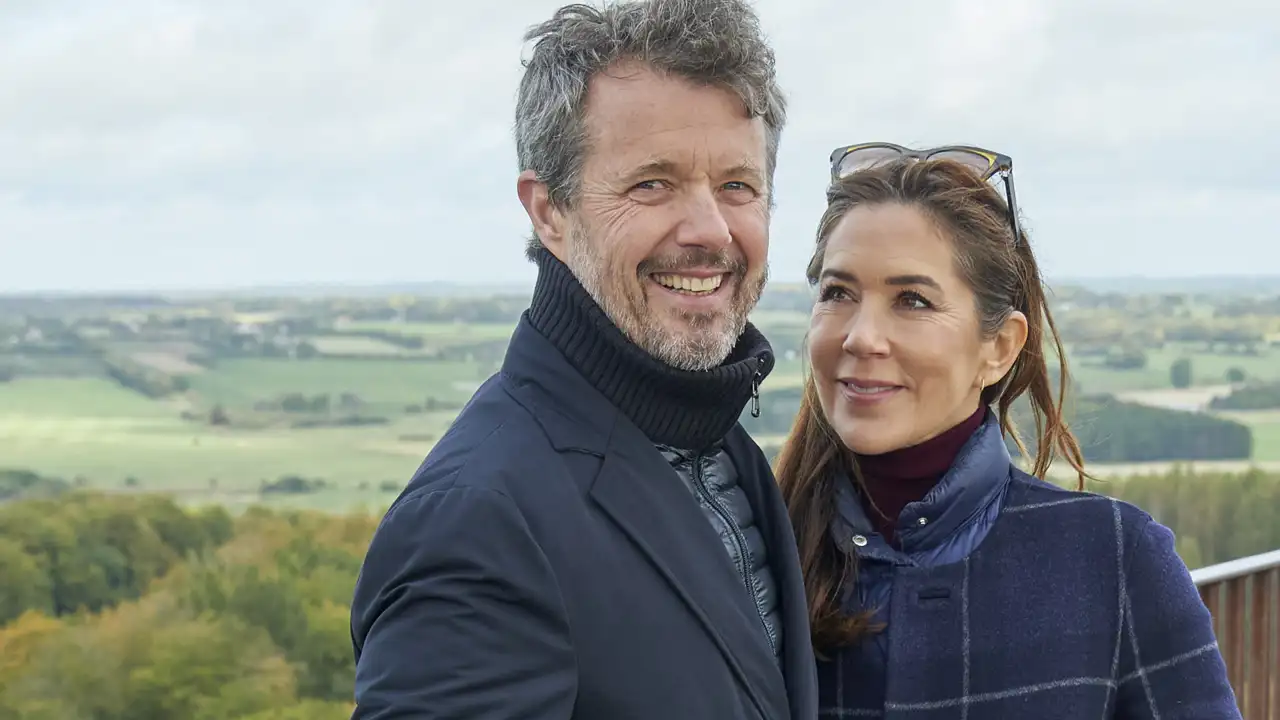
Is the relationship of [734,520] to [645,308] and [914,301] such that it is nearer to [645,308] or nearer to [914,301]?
[645,308]

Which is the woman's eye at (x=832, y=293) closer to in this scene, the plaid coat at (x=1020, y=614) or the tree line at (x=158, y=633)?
the plaid coat at (x=1020, y=614)

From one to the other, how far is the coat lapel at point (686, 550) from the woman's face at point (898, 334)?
1.66 ft

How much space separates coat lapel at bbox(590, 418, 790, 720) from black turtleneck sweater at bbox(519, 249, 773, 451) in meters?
0.04

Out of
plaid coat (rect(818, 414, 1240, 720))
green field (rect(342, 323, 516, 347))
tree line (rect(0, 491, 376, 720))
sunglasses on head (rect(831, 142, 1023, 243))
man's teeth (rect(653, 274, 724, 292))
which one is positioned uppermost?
sunglasses on head (rect(831, 142, 1023, 243))

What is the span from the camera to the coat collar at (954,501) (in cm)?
192

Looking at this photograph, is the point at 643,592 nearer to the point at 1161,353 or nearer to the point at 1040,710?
the point at 1040,710

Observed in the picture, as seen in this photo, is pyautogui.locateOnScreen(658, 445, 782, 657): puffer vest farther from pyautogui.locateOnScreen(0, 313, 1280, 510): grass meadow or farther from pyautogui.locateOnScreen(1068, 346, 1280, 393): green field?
pyautogui.locateOnScreen(1068, 346, 1280, 393): green field

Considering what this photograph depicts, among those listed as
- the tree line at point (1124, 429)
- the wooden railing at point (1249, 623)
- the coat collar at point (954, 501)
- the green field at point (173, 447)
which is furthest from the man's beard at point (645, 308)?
the green field at point (173, 447)

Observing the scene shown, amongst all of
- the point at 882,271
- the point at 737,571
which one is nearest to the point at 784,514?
the point at 737,571

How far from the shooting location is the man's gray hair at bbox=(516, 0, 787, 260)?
150cm

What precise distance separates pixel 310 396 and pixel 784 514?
4827 millimetres

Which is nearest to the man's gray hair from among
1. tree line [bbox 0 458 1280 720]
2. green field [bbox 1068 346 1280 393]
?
tree line [bbox 0 458 1280 720]

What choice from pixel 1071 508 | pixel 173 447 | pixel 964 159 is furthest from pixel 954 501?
pixel 173 447

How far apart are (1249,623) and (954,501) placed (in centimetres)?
218
